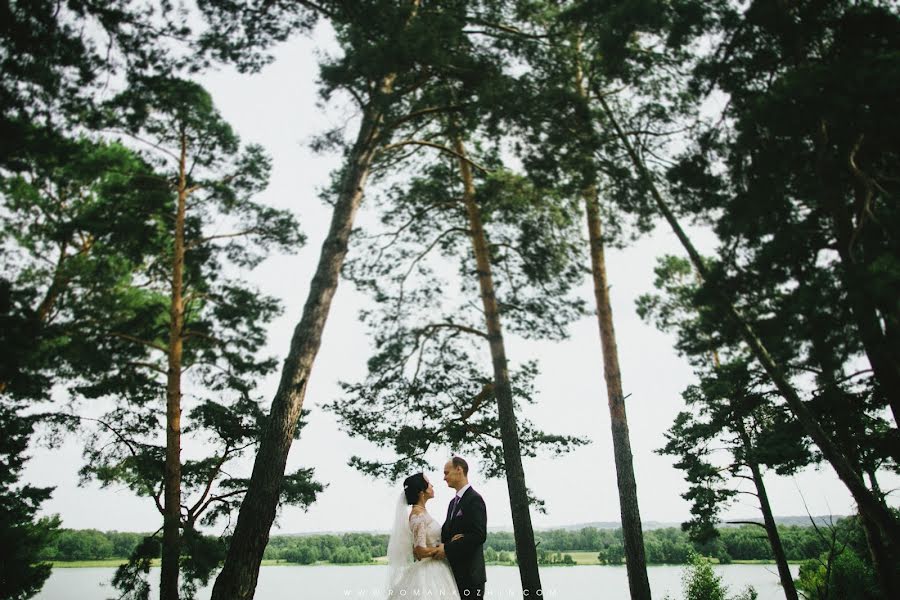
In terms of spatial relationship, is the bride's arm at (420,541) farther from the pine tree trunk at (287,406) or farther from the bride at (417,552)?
the pine tree trunk at (287,406)

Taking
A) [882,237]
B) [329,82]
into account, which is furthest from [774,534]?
[329,82]

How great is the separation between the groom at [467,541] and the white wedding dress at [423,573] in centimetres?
8

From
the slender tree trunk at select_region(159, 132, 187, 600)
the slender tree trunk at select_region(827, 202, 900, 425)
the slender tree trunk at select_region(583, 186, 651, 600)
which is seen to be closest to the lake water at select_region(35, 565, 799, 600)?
the slender tree trunk at select_region(159, 132, 187, 600)

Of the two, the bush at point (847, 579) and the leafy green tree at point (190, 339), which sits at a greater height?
the leafy green tree at point (190, 339)

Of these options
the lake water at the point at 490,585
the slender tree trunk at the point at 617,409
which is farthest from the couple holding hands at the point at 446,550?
the slender tree trunk at the point at 617,409

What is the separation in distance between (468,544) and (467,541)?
0.08 ft

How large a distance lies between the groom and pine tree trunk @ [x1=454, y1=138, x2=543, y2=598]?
3372 millimetres

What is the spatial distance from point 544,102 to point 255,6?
3800 mm

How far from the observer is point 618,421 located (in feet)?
24.1

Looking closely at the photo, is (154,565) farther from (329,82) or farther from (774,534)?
(774,534)

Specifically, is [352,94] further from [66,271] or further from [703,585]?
[703,585]

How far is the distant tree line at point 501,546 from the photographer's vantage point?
827 centimetres

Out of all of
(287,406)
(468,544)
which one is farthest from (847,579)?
(287,406)

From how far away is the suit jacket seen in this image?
10.5 feet
